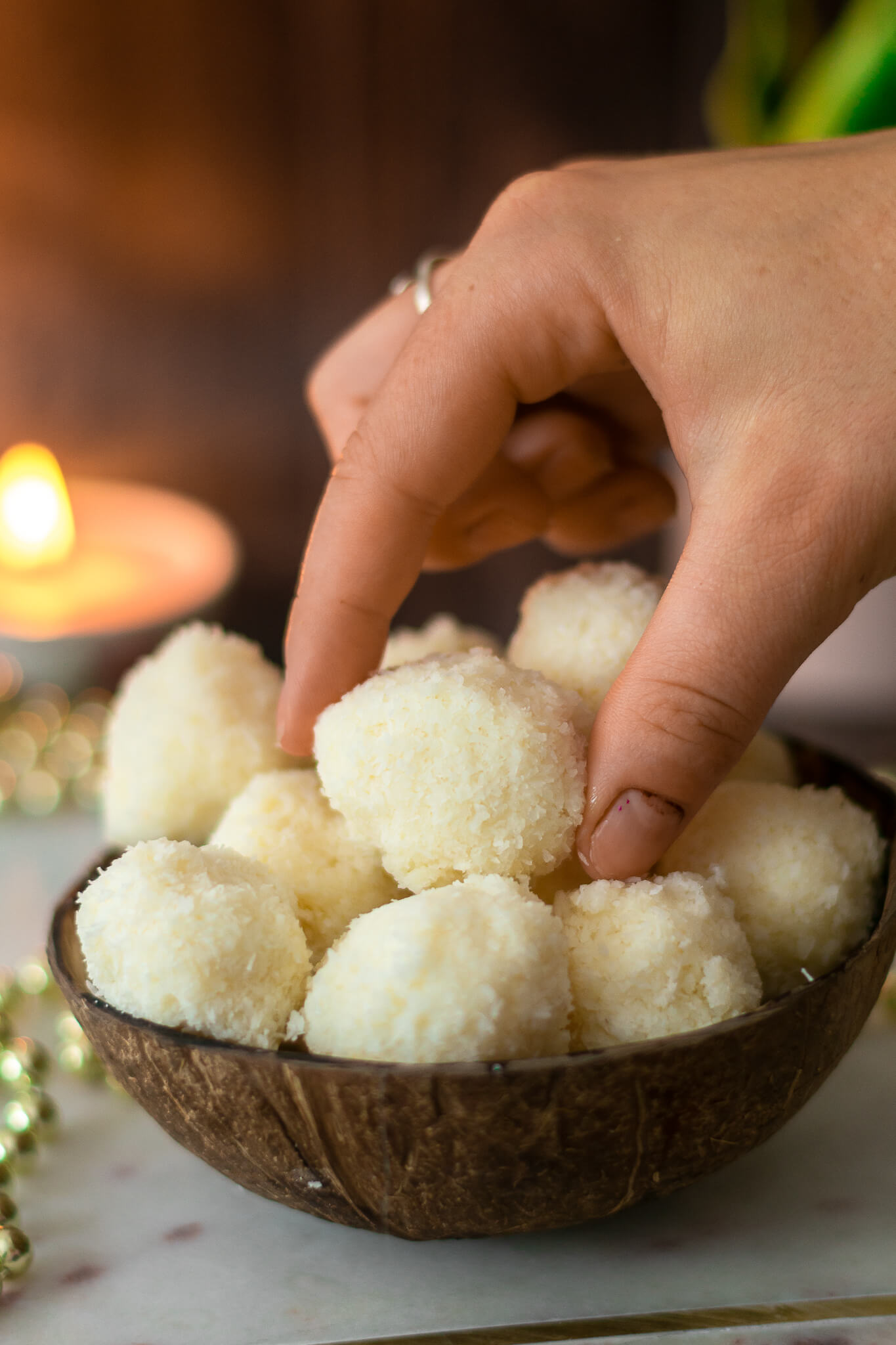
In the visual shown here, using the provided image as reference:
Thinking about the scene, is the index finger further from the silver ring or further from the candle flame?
the candle flame

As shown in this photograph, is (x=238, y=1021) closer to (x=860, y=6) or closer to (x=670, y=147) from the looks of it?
(x=860, y=6)

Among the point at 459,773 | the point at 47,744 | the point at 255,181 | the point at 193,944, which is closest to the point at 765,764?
the point at 459,773

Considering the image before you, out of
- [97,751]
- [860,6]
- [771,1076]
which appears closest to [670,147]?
[860,6]

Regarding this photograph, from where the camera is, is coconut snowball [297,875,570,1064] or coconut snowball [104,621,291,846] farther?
coconut snowball [104,621,291,846]

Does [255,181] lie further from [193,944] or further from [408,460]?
[193,944]

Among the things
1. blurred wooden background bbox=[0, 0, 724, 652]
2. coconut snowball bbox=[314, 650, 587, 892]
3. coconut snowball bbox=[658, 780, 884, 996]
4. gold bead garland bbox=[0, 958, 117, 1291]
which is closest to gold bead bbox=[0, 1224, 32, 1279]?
gold bead garland bbox=[0, 958, 117, 1291]

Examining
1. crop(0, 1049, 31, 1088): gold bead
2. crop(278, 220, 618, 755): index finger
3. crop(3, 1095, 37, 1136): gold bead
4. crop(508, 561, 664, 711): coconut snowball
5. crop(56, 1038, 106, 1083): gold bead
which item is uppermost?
crop(278, 220, 618, 755): index finger

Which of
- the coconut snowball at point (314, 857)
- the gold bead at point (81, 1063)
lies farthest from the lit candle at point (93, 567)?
the coconut snowball at point (314, 857)
